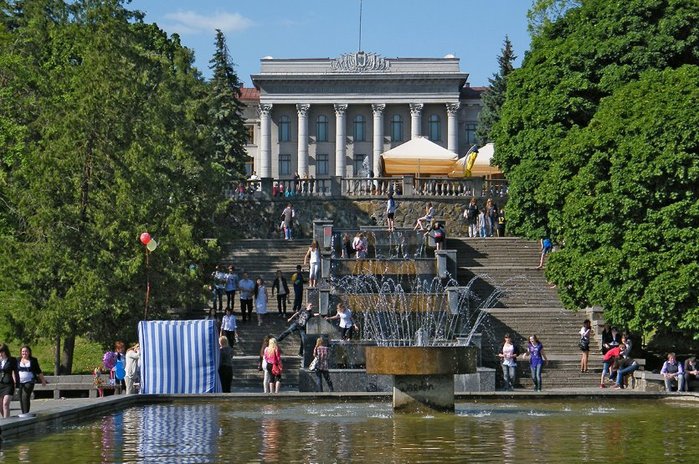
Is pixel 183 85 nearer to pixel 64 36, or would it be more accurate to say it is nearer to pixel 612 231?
pixel 64 36

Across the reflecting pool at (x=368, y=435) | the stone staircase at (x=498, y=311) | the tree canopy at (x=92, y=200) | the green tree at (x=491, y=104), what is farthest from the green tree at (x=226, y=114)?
the reflecting pool at (x=368, y=435)

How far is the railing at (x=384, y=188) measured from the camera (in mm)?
63438

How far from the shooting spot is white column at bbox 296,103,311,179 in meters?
122

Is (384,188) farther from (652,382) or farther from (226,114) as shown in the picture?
(652,382)

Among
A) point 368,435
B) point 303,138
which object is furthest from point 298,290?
point 303,138

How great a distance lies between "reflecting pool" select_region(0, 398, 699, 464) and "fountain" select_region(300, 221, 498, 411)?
81 cm

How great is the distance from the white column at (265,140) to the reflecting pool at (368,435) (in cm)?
9230

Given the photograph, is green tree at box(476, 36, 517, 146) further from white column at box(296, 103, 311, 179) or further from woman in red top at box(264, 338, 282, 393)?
woman in red top at box(264, 338, 282, 393)

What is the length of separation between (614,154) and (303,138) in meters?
79.5

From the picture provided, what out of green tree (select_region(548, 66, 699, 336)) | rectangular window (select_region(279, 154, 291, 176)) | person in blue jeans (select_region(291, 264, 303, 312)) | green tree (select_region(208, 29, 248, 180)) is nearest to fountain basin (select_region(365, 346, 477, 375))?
green tree (select_region(548, 66, 699, 336))

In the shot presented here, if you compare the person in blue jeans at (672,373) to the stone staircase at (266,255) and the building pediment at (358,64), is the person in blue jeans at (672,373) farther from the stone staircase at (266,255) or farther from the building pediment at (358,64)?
the building pediment at (358,64)

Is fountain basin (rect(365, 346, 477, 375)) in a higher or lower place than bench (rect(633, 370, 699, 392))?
higher

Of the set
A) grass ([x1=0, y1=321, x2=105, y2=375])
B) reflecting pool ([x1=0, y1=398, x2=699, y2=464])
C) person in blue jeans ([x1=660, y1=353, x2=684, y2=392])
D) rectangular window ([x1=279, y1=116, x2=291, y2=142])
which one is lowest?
reflecting pool ([x1=0, y1=398, x2=699, y2=464])

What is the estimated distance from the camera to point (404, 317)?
44.4 meters
